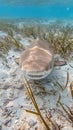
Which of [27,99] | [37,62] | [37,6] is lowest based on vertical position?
[27,99]

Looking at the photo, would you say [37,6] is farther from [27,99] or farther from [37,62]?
[27,99]

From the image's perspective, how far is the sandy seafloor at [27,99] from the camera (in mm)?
2801

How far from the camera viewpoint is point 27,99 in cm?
337

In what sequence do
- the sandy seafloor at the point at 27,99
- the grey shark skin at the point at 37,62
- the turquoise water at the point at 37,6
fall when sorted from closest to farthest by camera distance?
the sandy seafloor at the point at 27,99 → the grey shark skin at the point at 37,62 → the turquoise water at the point at 37,6

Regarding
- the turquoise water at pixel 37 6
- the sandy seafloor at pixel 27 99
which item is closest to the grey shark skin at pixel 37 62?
the sandy seafloor at pixel 27 99

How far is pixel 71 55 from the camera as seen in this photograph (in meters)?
5.13

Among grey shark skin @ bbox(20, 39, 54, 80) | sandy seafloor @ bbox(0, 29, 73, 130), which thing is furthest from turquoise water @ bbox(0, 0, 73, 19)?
sandy seafloor @ bbox(0, 29, 73, 130)

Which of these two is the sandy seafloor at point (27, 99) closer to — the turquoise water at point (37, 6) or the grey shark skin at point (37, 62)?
the grey shark skin at point (37, 62)

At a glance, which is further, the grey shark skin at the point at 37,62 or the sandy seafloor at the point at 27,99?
the grey shark skin at the point at 37,62

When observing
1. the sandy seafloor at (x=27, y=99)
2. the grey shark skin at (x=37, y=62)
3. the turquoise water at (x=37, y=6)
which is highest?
the turquoise water at (x=37, y=6)

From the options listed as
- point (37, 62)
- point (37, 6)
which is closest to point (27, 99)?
point (37, 62)

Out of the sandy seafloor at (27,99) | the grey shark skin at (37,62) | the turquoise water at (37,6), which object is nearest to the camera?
the sandy seafloor at (27,99)

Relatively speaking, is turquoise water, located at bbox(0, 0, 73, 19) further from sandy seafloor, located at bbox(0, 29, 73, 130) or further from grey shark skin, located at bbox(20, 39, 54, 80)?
sandy seafloor, located at bbox(0, 29, 73, 130)

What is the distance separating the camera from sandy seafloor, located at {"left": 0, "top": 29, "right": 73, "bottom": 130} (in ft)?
9.19
